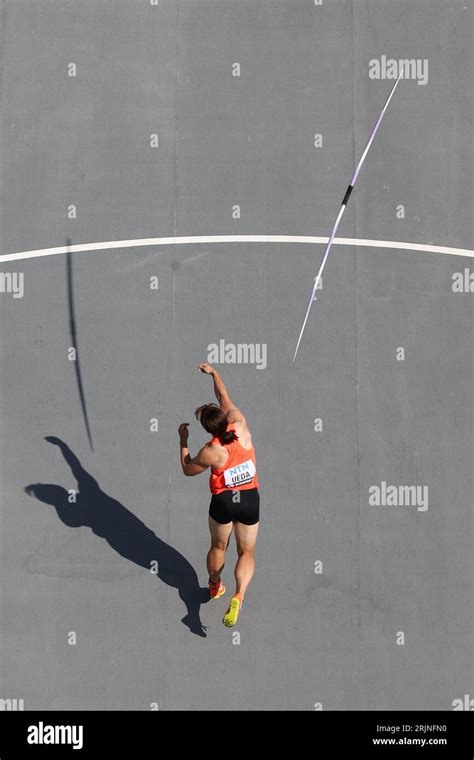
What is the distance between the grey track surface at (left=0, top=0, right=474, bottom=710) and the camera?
944cm

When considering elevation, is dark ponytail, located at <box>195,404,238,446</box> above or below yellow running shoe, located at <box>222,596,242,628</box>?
above

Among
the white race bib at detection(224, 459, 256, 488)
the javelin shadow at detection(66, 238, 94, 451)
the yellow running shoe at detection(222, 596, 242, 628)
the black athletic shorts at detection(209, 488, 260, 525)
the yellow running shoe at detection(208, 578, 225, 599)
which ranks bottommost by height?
the yellow running shoe at detection(222, 596, 242, 628)

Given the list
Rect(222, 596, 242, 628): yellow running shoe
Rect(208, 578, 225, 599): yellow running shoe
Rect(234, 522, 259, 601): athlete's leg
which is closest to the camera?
Rect(222, 596, 242, 628): yellow running shoe

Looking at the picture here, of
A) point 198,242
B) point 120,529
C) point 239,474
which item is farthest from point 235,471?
point 198,242

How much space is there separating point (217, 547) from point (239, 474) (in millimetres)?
999

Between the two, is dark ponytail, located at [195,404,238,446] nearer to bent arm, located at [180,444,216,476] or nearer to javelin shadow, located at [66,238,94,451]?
bent arm, located at [180,444,216,476]

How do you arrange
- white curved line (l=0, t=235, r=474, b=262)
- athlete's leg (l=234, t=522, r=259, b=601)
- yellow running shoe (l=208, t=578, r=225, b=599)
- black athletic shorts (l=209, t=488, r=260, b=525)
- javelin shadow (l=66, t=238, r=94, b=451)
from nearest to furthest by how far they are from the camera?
black athletic shorts (l=209, t=488, r=260, b=525) < athlete's leg (l=234, t=522, r=259, b=601) < yellow running shoe (l=208, t=578, r=225, b=599) < javelin shadow (l=66, t=238, r=94, b=451) < white curved line (l=0, t=235, r=474, b=262)

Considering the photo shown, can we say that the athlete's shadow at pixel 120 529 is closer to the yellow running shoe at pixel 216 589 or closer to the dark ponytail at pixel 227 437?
the yellow running shoe at pixel 216 589

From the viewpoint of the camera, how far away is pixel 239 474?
8570 millimetres

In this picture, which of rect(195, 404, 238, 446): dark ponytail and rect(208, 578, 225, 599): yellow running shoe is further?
rect(208, 578, 225, 599): yellow running shoe

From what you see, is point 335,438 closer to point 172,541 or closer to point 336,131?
point 172,541

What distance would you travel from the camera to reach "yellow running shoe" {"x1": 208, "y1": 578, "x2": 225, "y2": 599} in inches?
368

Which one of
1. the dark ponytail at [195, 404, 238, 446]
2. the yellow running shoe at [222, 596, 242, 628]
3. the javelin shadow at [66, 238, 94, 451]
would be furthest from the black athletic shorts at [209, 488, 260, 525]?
the javelin shadow at [66, 238, 94, 451]
